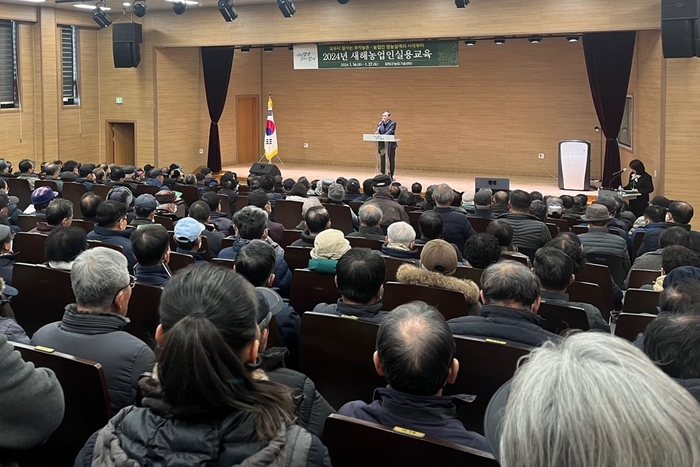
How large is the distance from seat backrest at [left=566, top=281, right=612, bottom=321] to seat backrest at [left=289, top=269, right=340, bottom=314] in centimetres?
145

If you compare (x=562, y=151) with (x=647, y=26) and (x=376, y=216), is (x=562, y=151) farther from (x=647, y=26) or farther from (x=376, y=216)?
(x=376, y=216)

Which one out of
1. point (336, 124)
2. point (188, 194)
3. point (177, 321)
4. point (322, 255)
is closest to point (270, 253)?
point (322, 255)

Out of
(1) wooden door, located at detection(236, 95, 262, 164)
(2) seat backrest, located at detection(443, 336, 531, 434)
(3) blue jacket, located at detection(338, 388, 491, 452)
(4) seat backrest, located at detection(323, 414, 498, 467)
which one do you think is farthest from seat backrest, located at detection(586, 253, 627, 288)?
(1) wooden door, located at detection(236, 95, 262, 164)

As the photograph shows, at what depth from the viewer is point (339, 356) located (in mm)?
2869

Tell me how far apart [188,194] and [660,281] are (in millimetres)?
6440

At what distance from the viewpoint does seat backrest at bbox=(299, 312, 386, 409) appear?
2.80 m

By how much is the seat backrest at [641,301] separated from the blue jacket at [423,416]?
2335 millimetres

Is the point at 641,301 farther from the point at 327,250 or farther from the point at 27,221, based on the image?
the point at 27,221

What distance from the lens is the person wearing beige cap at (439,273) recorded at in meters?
3.67

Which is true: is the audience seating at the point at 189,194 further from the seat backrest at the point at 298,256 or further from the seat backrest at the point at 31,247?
the seat backrest at the point at 298,256

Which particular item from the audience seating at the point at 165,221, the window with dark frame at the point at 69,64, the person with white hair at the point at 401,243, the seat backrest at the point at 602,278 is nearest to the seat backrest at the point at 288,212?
the audience seating at the point at 165,221

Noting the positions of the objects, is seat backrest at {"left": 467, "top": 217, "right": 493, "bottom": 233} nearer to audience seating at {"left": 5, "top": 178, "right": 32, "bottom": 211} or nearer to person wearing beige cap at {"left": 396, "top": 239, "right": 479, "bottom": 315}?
person wearing beige cap at {"left": 396, "top": 239, "right": 479, "bottom": 315}

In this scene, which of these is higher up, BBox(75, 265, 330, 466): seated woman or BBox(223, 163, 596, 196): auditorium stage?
BBox(223, 163, 596, 196): auditorium stage

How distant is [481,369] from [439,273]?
4.00 ft
